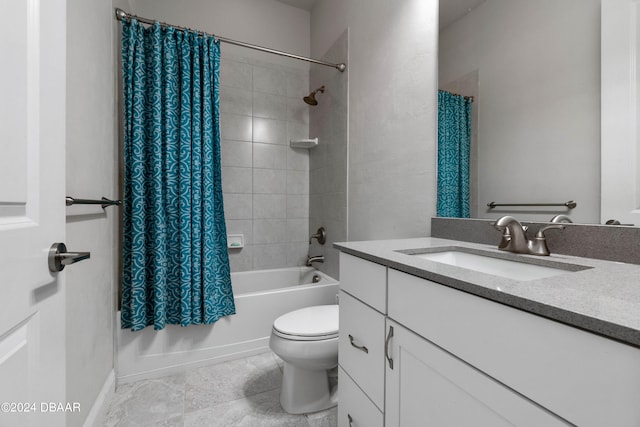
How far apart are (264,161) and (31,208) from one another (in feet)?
6.64

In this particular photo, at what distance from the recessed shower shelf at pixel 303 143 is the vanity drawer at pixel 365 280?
4.92 feet

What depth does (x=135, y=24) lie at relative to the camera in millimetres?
1579

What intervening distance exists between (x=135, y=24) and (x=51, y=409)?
1895mm

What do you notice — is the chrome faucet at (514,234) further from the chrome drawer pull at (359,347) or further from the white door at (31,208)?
the white door at (31,208)

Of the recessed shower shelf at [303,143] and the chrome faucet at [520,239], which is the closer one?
the chrome faucet at [520,239]

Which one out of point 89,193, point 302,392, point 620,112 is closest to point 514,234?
point 620,112

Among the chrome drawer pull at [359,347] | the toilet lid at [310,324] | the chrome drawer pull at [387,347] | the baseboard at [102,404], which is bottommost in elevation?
the baseboard at [102,404]

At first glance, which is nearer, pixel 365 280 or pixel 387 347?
pixel 387 347

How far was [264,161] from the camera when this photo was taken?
2471 mm

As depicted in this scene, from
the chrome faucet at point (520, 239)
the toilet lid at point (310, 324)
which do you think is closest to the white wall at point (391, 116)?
the chrome faucet at point (520, 239)

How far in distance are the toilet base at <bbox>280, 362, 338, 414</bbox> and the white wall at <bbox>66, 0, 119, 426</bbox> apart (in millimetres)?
819

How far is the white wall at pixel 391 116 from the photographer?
4.47 ft

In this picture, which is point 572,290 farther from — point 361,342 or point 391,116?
point 391,116

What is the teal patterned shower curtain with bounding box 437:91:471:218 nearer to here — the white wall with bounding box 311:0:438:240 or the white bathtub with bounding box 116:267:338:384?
the white wall with bounding box 311:0:438:240
